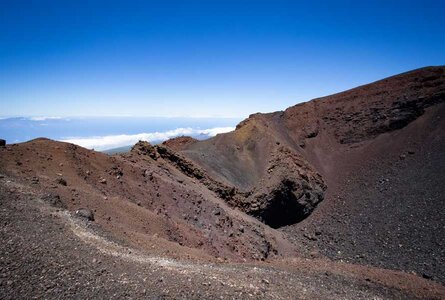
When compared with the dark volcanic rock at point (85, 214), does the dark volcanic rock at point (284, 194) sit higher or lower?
lower

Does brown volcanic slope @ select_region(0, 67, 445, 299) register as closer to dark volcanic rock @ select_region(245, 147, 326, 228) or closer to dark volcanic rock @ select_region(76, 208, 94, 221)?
dark volcanic rock @ select_region(245, 147, 326, 228)

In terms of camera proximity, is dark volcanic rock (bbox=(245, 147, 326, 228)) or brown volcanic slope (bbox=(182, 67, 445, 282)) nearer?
brown volcanic slope (bbox=(182, 67, 445, 282))

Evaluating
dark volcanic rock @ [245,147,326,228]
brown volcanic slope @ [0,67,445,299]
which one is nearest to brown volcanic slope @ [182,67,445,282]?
brown volcanic slope @ [0,67,445,299]

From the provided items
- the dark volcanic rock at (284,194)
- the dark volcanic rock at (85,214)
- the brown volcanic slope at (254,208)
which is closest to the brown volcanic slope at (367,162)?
the brown volcanic slope at (254,208)

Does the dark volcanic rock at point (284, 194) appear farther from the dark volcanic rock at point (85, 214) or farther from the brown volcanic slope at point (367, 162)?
the dark volcanic rock at point (85, 214)

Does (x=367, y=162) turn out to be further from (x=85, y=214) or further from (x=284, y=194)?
(x=85, y=214)

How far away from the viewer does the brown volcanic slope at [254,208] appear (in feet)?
26.6

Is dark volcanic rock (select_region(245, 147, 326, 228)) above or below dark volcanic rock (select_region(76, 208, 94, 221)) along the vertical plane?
below

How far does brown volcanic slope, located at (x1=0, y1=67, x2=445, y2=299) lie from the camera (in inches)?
319

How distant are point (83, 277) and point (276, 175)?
20203 mm

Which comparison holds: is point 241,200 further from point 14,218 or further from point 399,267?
point 14,218

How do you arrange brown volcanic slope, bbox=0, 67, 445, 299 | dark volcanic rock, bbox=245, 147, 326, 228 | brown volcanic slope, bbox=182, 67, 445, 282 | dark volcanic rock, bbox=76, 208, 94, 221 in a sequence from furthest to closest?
1. dark volcanic rock, bbox=245, 147, 326, 228
2. brown volcanic slope, bbox=182, 67, 445, 282
3. dark volcanic rock, bbox=76, 208, 94, 221
4. brown volcanic slope, bbox=0, 67, 445, 299

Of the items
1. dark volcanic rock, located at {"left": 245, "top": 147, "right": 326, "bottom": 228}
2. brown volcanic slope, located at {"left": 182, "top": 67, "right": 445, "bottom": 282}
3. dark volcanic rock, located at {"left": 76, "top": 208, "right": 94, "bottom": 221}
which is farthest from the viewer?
dark volcanic rock, located at {"left": 245, "top": 147, "right": 326, "bottom": 228}

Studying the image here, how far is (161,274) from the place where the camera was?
318 inches
